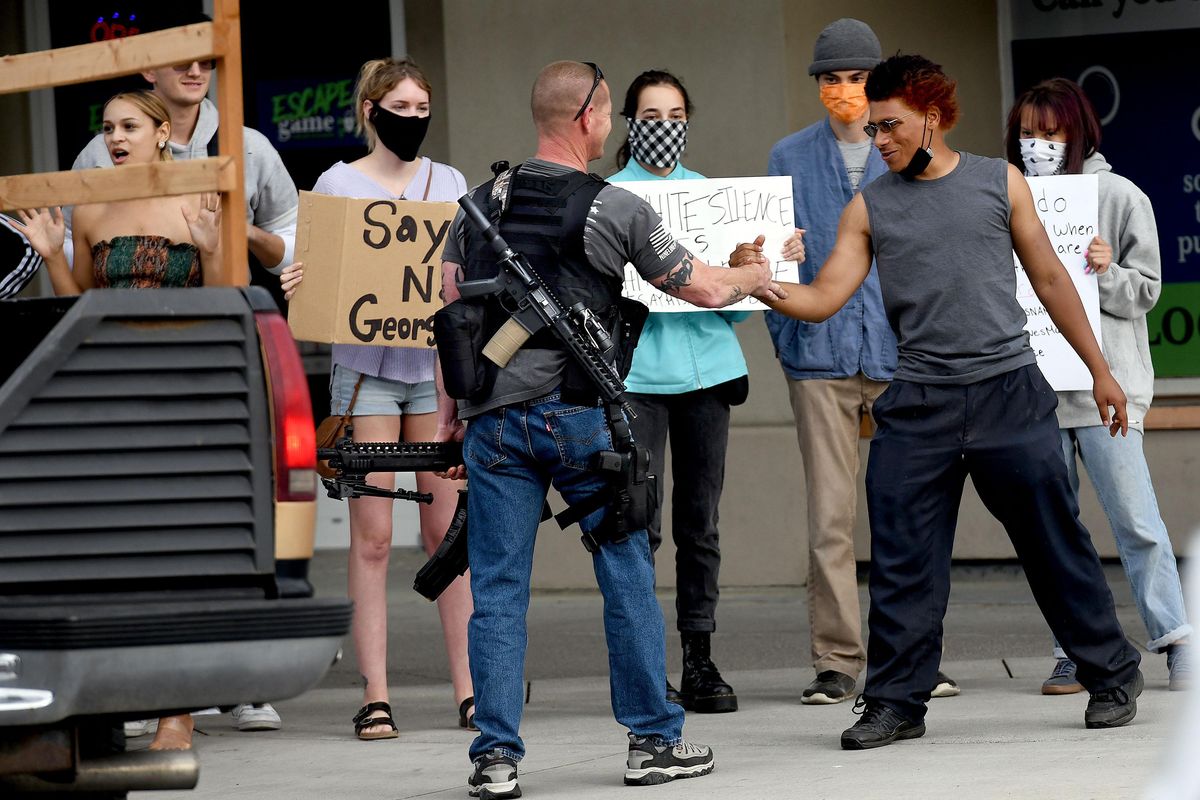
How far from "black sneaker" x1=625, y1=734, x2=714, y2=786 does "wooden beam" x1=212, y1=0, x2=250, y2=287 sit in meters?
1.86

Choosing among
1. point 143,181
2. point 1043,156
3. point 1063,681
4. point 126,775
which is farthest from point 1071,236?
point 126,775

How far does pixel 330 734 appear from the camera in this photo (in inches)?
256

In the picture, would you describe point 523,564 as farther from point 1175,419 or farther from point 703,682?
point 1175,419

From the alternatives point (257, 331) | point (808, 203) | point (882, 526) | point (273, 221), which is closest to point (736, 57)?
point (808, 203)

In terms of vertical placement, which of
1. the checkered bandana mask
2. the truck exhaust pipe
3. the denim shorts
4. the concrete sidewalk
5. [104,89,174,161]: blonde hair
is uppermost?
[104,89,174,161]: blonde hair

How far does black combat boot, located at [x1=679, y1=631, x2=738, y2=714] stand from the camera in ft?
21.5

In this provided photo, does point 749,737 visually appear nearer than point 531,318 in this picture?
No

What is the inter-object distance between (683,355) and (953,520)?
1.16m

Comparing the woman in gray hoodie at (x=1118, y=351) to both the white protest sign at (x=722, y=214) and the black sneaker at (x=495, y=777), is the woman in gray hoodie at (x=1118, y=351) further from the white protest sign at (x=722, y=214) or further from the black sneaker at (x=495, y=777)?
Answer: the black sneaker at (x=495, y=777)

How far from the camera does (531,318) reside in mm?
5141

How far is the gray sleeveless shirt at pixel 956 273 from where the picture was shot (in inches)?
223

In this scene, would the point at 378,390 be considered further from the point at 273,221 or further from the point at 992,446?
the point at 992,446

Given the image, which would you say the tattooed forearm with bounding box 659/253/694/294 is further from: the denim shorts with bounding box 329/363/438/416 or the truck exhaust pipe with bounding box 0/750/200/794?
the truck exhaust pipe with bounding box 0/750/200/794

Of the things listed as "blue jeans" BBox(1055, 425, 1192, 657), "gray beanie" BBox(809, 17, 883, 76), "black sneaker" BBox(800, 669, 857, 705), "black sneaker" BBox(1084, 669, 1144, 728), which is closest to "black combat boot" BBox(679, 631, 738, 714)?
"black sneaker" BBox(800, 669, 857, 705)
